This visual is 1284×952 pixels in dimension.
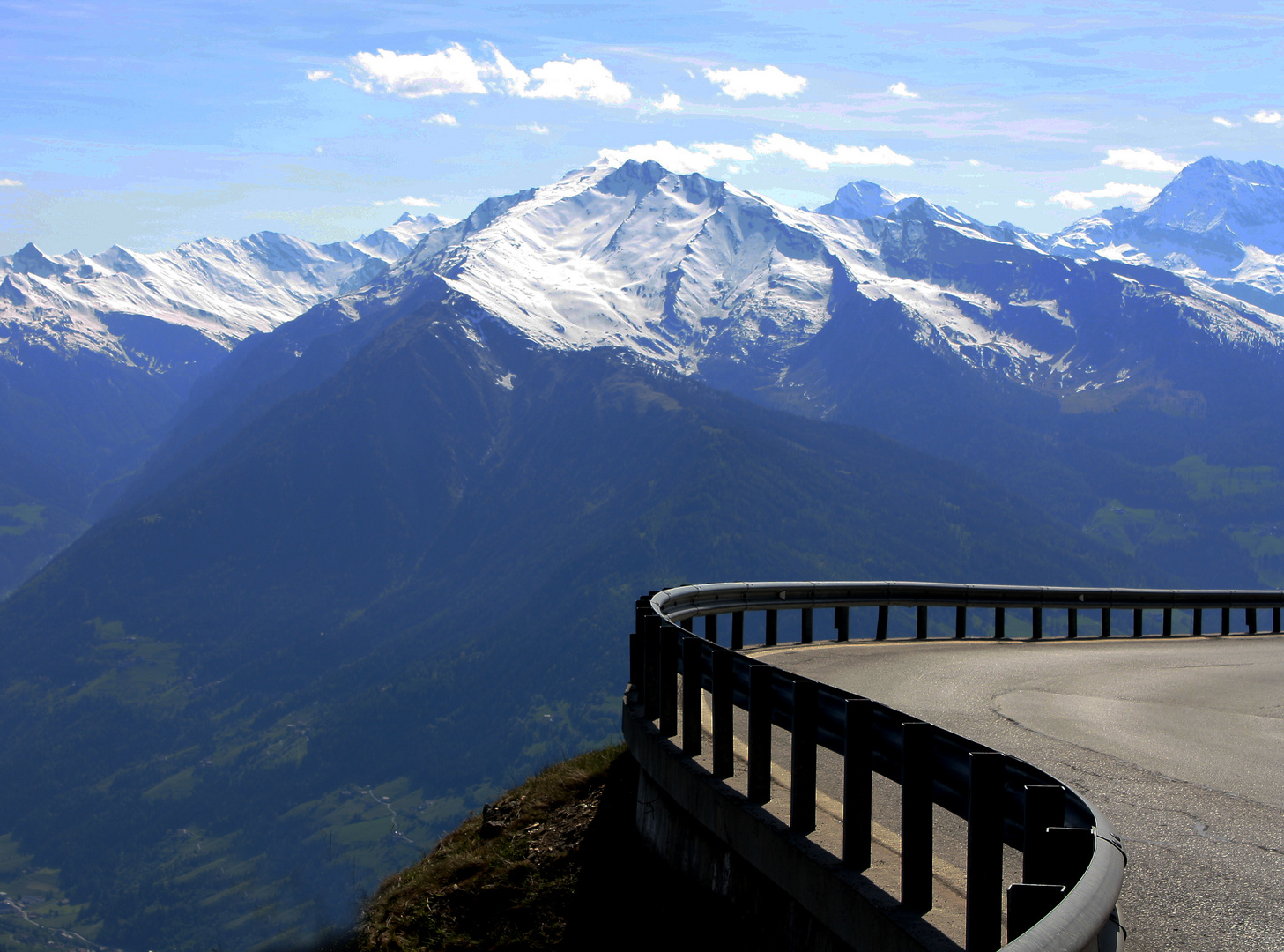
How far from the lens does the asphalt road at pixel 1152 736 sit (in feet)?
17.9

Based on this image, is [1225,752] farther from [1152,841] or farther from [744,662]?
[744,662]

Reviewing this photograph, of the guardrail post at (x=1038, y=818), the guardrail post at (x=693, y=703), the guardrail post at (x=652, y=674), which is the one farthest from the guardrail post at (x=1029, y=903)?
the guardrail post at (x=652, y=674)

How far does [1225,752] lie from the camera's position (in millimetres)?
9258

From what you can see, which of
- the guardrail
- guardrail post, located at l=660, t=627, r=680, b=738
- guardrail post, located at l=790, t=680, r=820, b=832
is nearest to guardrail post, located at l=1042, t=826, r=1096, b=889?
the guardrail

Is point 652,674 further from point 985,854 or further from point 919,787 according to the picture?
point 985,854

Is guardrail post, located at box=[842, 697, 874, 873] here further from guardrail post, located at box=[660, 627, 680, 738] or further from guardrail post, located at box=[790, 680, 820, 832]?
guardrail post, located at box=[660, 627, 680, 738]

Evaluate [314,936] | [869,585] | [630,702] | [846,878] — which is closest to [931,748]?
[846,878]

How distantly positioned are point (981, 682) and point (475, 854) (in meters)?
6.17

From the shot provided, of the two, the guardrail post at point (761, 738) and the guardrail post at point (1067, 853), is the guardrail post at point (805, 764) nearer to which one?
the guardrail post at point (761, 738)

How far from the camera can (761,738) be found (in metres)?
6.30

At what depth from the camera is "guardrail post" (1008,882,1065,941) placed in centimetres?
347

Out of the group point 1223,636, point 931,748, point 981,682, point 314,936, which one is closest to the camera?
point 931,748

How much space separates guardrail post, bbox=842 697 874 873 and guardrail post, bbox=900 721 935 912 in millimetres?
435

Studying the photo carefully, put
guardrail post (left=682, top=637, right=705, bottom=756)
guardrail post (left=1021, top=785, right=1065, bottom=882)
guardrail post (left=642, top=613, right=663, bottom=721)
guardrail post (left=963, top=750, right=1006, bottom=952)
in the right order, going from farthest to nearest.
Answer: guardrail post (left=642, top=613, right=663, bottom=721) → guardrail post (left=682, top=637, right=705, bottom=756) → guardrail post (left=963, top=750, right=1006, bottom=952) → guardrail post (left=1021, top=785, right=1065, bottom=882)
